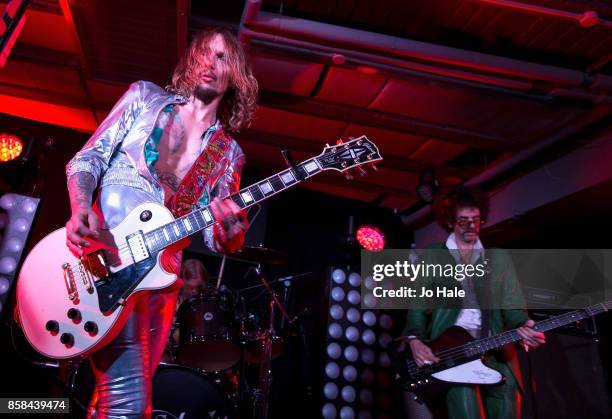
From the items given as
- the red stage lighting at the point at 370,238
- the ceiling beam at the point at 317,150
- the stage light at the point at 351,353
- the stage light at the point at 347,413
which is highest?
the ceiling beam at the point at 317,150

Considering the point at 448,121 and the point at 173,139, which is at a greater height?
the point at 448,121

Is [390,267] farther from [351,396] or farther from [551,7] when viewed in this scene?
[551,7]

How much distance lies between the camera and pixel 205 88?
2533mm

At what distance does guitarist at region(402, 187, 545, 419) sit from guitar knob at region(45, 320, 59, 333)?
2507mm

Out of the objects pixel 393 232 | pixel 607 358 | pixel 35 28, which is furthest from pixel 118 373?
pixel 393 232

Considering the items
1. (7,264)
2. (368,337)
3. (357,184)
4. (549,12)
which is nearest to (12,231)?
(7,264)

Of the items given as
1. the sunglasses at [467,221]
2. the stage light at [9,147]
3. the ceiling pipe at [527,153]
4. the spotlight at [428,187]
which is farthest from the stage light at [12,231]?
the ceiling pipe at [527,153]

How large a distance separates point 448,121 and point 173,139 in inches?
173

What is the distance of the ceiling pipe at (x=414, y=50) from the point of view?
4.50 meters

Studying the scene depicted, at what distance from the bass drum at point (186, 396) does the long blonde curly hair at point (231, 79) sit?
253 cm

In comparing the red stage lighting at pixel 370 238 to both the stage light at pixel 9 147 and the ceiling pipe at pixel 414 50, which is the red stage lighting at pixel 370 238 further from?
the stage light at pixel 9 147

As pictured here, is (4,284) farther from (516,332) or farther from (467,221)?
(516,332)

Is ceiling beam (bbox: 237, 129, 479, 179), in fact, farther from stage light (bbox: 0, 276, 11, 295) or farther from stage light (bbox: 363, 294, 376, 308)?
stage light (bbox: 0, 276, 11, 295)

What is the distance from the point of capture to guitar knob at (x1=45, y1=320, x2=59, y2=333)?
5.95ft
